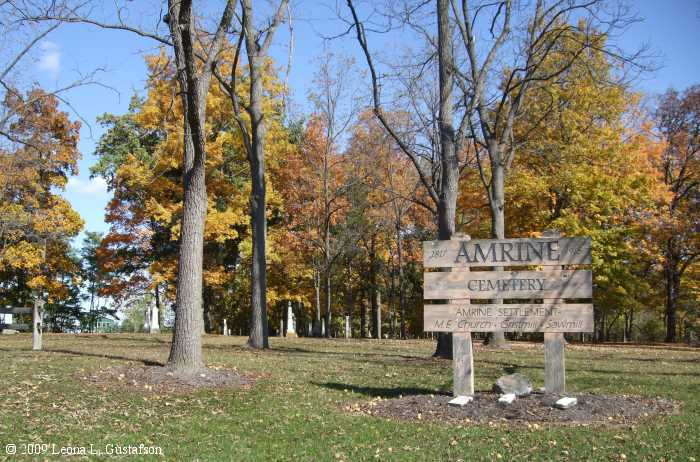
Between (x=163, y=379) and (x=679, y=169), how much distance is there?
96.7 ft

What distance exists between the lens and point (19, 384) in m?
9.45

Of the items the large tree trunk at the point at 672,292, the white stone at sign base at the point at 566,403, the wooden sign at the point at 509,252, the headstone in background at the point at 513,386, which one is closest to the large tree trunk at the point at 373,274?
the large tree trunk at the point at 672,292

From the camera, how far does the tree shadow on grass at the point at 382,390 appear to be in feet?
31.9

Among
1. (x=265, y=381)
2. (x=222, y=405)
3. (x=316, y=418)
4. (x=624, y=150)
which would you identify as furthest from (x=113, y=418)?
(x=624, y=150)

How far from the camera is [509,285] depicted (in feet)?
29.9

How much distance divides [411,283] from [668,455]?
128 feet

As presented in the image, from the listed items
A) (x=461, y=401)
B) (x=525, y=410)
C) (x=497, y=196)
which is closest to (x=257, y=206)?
(x=497, y=196)

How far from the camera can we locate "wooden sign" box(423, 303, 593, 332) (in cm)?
894

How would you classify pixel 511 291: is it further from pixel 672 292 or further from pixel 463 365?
pixel 672 292

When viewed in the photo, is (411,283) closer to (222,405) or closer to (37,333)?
(37,333)

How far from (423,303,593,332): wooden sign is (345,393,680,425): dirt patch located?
95cm

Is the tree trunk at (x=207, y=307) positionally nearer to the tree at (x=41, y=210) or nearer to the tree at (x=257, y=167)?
the tree at (x=41, y=210)

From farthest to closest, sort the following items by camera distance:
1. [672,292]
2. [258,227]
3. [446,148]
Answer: [672,292] < [258,227] < [446,148]

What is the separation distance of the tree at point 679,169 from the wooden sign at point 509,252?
2161 cm
